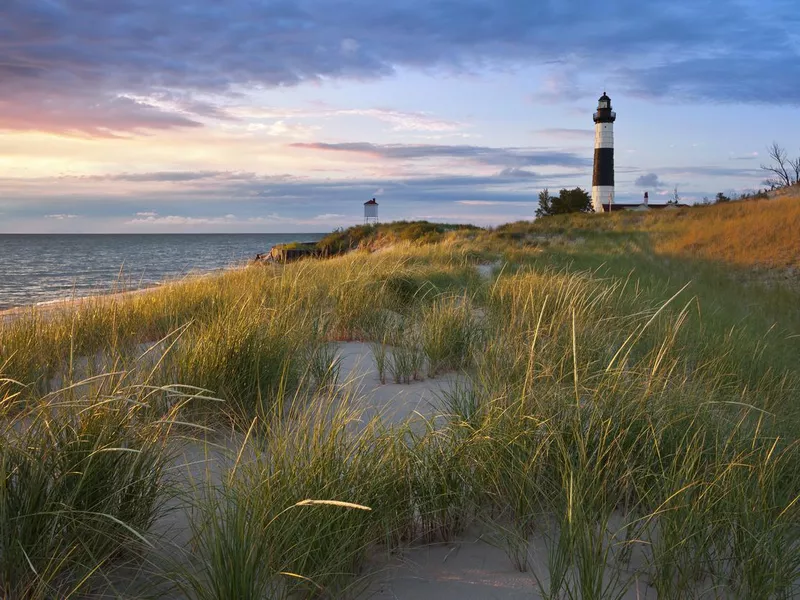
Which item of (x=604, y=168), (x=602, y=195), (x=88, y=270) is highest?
(x=604, y=168)

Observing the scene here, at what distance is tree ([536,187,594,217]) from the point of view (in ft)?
145

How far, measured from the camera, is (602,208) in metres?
43.9

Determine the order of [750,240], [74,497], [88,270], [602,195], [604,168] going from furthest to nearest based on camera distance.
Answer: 1. [604,168]
2. [602,195]
3. [88,270]
4. [750,240]
5. [74,497]

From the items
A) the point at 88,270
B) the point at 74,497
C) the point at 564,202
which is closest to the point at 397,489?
the point at 74,497

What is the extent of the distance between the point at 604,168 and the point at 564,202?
389cm

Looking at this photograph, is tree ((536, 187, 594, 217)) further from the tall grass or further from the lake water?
the tall grass

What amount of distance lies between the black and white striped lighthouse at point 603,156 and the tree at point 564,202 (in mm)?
843

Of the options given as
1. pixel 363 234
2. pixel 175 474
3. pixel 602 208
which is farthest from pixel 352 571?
pixel 602 208

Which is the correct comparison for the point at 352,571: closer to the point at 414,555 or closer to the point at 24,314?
the point at 414,555

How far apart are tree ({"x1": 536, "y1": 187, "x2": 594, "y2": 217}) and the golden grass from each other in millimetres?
23622

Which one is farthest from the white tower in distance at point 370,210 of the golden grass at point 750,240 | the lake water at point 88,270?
the golden grass at point 750,240

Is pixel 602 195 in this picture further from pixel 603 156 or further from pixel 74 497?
pixel 74 497

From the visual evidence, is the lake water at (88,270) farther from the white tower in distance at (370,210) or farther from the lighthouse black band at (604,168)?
the lighthouse black band at (604,168)

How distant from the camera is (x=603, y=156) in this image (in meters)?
44.2
